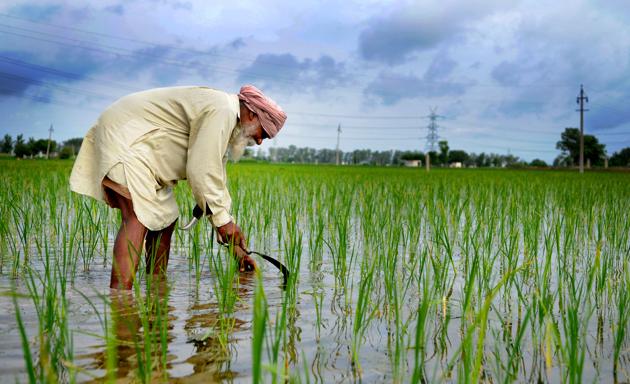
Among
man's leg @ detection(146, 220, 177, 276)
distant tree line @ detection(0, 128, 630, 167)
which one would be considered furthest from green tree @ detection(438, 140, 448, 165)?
man's leg @ detection(146, 220, 177, 276)

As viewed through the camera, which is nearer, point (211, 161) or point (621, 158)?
point (211, 161)

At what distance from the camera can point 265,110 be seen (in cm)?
277

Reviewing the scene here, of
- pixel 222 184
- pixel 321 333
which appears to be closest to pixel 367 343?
pixel 321 333

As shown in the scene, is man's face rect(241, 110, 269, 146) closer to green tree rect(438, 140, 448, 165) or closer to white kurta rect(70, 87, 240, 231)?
white kurta rect(70, 87, 240, 231)

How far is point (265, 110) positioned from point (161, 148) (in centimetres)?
53

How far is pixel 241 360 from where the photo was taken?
1.89 metres

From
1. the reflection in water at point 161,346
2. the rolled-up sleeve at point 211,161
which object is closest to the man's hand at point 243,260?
the rolled-up sleeve at point 211,161

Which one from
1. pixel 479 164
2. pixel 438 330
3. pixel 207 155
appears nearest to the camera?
pixel 438 330

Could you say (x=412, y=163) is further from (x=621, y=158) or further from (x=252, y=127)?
(x=252, y=127)

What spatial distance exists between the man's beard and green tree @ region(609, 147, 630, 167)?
3446 inches

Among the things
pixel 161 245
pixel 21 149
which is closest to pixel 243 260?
pixel 161 245

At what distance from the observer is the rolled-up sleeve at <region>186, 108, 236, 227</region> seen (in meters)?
2.70

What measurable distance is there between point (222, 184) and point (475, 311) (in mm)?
1210

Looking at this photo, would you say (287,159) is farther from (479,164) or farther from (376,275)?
(376,275)
